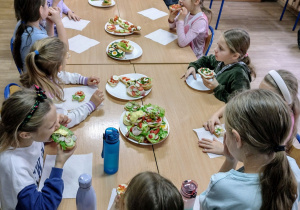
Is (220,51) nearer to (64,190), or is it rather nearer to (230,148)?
(230,148)

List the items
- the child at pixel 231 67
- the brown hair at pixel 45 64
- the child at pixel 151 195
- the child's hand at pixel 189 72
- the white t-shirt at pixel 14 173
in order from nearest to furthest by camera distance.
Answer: the child at pixel 151 195
the white t-shirt at pixel 14 173
the brown hair at pixel 45 64
the child at pixel 231 67
the child's hand at pixel 189 72

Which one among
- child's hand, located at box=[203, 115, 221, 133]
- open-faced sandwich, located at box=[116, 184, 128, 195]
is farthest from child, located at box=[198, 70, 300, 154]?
open-faced sandwich, located at box=[116, 184, 128, 195]

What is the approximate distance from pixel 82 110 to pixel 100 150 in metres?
0.32

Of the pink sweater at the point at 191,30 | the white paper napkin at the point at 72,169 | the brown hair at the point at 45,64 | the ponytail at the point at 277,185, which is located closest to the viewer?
the ponytail at the point at 277,185

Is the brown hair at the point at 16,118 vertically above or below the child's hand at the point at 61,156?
above

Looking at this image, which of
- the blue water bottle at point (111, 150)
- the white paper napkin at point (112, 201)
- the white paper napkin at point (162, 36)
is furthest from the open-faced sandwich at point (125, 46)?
the white paper napkin at point (112, 201)

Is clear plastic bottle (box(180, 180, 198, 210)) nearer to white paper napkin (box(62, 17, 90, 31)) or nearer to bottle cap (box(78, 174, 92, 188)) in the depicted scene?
bottle cap (box(78, 174, 92, 188))

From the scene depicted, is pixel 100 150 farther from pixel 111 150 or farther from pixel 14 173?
pixel 14 173

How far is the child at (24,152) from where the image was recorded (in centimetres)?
128

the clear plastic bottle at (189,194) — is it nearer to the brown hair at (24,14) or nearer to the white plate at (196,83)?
the white plate at (196,83)

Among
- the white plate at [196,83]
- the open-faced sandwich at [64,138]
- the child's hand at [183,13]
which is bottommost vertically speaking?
the white plate at [196,83]

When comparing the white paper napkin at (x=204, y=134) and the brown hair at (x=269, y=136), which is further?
the white paper napkin at (x=204, y=134)

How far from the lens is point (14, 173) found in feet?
4.18

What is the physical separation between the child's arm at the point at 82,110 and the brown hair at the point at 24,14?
0.70 meters
